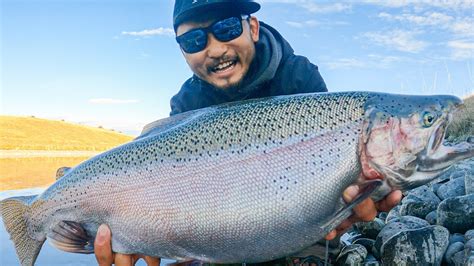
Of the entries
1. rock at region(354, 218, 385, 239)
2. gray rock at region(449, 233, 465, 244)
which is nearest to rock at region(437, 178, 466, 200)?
rock at region(354, 218, 385, 239)

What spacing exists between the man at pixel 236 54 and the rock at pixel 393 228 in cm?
149

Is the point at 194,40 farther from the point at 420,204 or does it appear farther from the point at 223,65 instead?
the point at 420,204

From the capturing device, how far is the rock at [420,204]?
17.3 feet

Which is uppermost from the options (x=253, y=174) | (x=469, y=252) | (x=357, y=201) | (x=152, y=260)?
(x=253, y=174)

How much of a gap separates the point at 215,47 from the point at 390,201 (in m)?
1.73

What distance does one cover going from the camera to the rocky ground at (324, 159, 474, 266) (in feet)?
12.3

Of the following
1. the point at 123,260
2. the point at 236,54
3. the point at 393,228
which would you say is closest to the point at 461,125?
the point at 393,228

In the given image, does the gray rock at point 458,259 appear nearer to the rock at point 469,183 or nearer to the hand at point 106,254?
the rock at point 469,183

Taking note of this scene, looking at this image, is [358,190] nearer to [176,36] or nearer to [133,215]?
[133,215]

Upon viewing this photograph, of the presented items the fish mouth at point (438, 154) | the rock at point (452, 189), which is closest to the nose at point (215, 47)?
the fish mouth at point (438, 154)

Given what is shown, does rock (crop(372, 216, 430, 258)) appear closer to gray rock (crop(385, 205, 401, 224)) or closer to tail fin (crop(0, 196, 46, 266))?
gray rock (crop(385, 205, 401, 224))

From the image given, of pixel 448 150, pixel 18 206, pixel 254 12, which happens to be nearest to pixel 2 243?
pixel 18 206

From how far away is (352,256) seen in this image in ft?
12.9

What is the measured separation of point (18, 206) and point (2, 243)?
7.98ft
